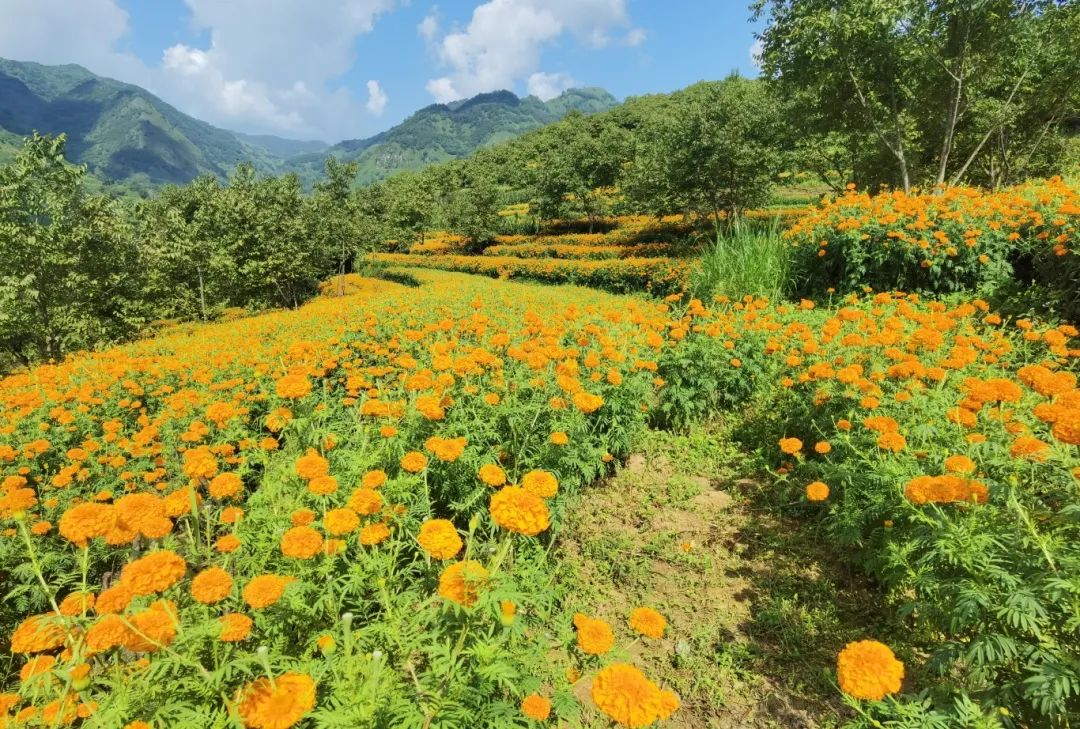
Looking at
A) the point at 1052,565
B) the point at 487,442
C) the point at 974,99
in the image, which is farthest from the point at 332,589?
the point at 974,99

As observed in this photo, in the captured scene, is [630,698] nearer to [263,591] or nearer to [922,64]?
[263,591]

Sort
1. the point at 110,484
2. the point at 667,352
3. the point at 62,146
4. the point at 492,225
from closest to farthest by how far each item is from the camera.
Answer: the point at 110,484 < the point at 667,352 < the point at 62,146 < the point at 492,225

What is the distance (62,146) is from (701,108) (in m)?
24.3

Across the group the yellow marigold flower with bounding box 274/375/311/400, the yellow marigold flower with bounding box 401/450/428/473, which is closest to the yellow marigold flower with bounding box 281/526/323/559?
the yellow marigold flower with bounding box 401/450/428/473

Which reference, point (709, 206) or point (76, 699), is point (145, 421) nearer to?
point (76, 699)

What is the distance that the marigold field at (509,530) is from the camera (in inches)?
62.5

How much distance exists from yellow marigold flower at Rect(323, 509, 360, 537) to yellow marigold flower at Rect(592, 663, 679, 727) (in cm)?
111

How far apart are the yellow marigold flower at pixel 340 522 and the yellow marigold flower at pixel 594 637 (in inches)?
38.2

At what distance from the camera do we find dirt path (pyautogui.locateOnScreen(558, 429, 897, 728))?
2619 mm

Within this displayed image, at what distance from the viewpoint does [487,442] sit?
3611 mm

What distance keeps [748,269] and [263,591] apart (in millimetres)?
8242

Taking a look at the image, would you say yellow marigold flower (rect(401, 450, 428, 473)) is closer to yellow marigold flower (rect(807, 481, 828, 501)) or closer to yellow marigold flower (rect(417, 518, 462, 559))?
yellow marigold flower (rect(417, 518, 462, 559))

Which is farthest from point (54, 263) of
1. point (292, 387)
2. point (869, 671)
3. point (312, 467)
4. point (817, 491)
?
point (869, 671)

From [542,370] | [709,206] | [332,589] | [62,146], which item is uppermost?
[62,146]
